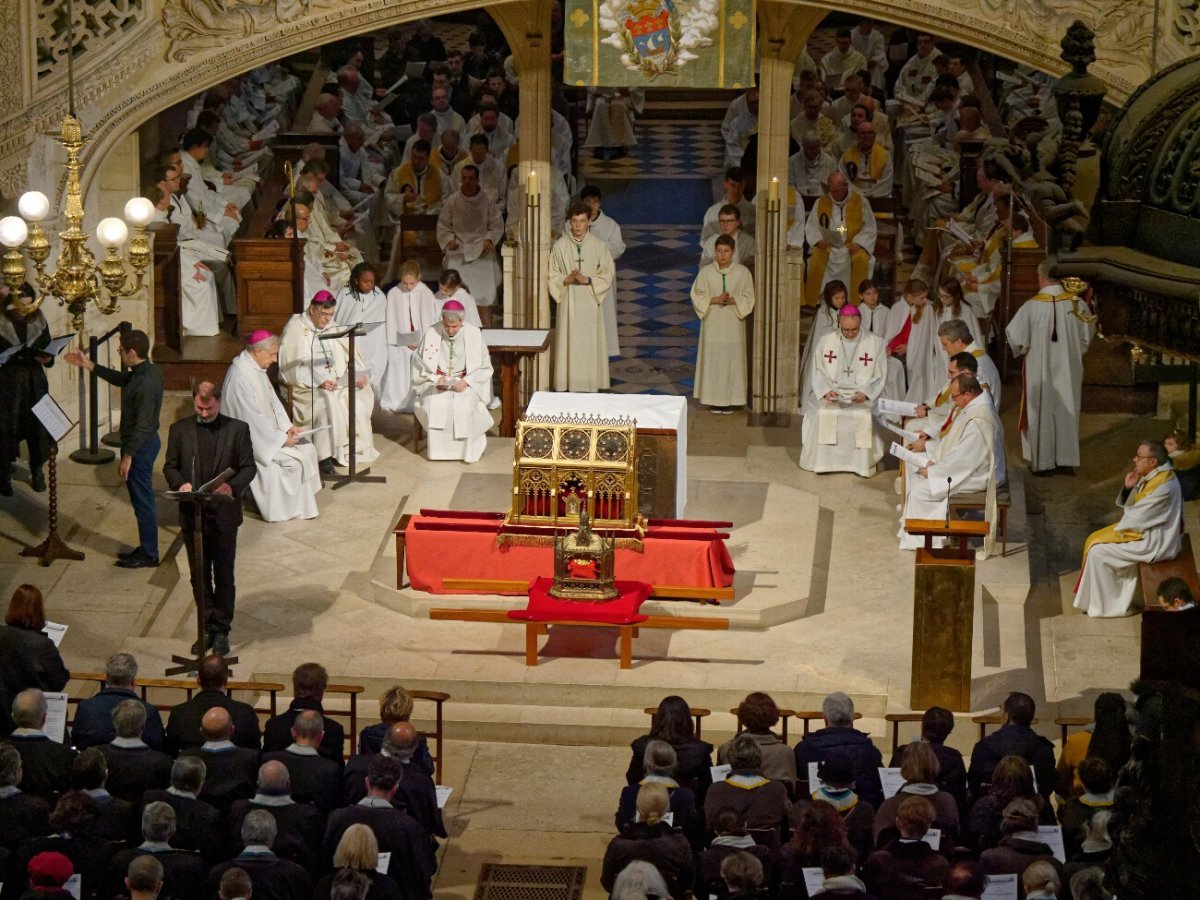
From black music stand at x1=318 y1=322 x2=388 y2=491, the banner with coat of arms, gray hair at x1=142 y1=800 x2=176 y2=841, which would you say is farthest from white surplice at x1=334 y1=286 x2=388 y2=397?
gray hair at x1=142 y1=800 x2=176 y2=841

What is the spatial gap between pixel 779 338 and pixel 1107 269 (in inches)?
485

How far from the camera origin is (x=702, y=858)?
32.9 ft

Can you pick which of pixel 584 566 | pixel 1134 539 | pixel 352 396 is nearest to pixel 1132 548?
pixel 1134 539

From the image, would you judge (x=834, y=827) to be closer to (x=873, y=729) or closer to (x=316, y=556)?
(x=873, y=729)

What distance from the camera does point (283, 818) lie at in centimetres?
Answer: 1028

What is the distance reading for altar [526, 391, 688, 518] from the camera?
15664 mm

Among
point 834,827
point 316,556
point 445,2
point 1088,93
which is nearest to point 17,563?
point 316,556

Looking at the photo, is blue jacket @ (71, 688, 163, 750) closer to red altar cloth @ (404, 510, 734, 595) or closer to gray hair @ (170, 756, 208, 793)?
gray hair @ (170, 756, 208, 793)

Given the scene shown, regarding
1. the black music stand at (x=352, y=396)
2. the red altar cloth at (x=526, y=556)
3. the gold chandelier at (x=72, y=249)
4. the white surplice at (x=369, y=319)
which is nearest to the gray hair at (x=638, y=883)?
the red altar cloth at (x=526, y=556)

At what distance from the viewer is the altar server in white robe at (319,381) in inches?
681

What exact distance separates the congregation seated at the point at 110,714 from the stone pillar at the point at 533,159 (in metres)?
7.77

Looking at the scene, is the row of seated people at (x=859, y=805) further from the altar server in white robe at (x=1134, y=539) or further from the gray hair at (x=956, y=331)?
the gray hair at (x=956, y=331)

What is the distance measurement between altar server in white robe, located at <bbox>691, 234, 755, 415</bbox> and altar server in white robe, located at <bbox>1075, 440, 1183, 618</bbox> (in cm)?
462

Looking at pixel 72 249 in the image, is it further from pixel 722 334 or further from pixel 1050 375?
pixel 1050 375
